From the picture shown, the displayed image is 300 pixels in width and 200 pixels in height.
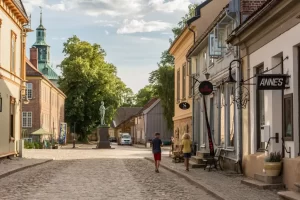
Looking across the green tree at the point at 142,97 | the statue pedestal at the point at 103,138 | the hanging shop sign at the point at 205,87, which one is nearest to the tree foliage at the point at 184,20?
the statue pedestal at the point at 103,138

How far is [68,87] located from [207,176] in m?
58.5

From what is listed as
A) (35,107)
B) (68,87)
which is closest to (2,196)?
(35,107)

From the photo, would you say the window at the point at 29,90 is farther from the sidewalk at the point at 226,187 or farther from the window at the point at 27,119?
the sidewalk at the point at 226,187

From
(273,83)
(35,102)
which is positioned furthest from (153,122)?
(273,83)

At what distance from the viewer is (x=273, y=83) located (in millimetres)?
13422

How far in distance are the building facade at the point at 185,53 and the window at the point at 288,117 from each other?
14800 mm

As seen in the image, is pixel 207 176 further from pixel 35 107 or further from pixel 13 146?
pixel 35 107

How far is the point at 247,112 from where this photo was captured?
17.8 meters

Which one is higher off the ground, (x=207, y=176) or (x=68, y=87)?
(x=68, y=87)

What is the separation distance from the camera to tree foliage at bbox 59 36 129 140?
74125mm

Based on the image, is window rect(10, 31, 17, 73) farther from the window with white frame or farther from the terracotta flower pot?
the window with white frame

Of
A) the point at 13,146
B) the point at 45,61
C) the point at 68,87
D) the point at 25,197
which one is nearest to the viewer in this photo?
the point at 25,197

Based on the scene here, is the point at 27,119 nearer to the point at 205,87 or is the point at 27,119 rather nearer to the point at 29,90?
the point at 29,90

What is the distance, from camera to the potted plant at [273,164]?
1388 centimetres
